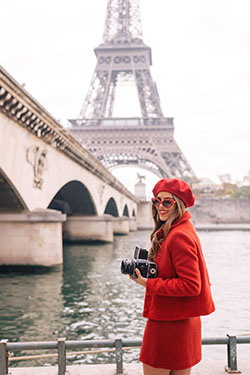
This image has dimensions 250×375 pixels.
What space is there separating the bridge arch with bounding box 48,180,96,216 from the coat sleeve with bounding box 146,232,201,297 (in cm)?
2470

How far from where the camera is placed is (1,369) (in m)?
3.69

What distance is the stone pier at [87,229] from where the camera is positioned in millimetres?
30328

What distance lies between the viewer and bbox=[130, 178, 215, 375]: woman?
2631mm

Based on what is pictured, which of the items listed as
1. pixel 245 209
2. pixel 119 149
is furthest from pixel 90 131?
pixel 245 209

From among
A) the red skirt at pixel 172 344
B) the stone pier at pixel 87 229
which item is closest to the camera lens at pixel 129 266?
the red skirt at pixel 172 344

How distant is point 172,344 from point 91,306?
7952mm

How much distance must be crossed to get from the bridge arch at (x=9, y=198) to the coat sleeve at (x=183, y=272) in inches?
475

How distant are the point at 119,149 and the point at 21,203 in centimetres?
6047

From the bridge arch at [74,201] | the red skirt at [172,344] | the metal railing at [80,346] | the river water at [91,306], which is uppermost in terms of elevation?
the bridge arch at [74,201]

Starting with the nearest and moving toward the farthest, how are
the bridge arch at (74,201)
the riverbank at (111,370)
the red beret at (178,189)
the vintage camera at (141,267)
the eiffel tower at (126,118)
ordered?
the vintage camera at (141,267) < the red beret at (178,189) < the riverbank at (111,370) < the bridge arch at (74,201) < the eiffel tower at (126,118)

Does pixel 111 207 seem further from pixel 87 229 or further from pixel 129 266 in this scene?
pixel 129 266

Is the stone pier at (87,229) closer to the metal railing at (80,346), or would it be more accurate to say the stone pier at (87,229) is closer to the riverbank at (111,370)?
the riverbank at (111,370)

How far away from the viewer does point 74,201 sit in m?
31.3

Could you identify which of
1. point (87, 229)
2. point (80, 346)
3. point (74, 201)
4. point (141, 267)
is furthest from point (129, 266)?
point (74, 201)
